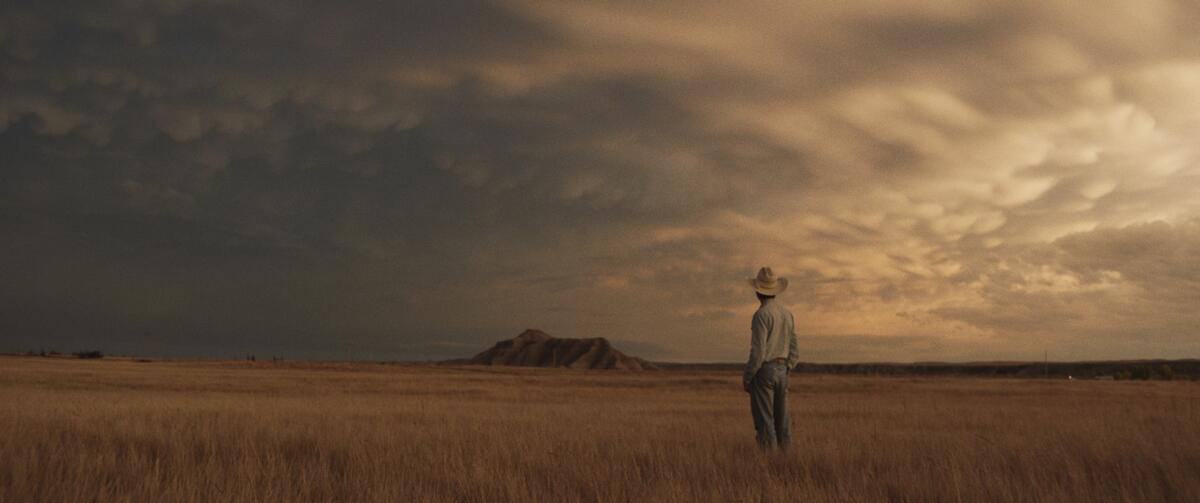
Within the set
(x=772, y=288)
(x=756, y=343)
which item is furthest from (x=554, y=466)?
(x=772, y=288)

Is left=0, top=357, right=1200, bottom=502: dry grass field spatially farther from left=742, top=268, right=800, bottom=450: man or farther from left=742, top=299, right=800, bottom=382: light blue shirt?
left=742, top=299, right=800, bottom=382: light blue shirt

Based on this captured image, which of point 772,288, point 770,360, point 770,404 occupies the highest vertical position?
point 772,288

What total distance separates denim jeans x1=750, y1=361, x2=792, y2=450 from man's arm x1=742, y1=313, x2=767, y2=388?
0.59ft

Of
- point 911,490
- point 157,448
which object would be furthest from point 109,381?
point 911,490

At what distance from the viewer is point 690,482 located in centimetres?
774

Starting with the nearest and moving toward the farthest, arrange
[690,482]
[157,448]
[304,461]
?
[690,482] < [304,461] < [157,448]

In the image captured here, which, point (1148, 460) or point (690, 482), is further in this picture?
point (1148, 460)

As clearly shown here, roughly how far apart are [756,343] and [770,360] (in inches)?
12.9

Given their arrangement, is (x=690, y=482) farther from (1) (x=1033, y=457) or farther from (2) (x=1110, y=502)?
(1) (x=1033, y=457)

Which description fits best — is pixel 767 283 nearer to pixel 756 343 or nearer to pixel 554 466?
pixel 756 343

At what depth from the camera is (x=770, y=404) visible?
9969mm

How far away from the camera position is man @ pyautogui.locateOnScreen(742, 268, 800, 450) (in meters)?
9.78

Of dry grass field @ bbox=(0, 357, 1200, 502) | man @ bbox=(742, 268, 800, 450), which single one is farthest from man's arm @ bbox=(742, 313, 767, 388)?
dry grass field @ bbox=(0, 357, 1200, 502)

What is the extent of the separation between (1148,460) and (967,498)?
10.4ft
